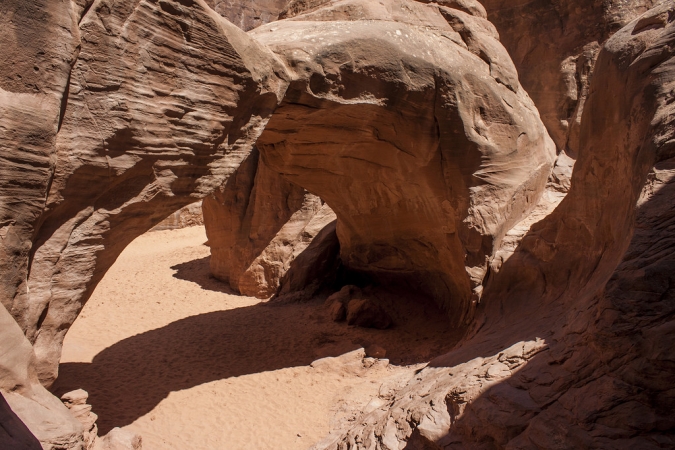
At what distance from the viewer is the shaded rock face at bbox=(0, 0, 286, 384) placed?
3805 millimetres

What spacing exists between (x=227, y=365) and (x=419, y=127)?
12.9ft

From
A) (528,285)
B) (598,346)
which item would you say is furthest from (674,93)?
(528,285)

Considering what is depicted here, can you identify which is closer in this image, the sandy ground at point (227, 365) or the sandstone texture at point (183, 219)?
the sandy ground at point (227, 365)

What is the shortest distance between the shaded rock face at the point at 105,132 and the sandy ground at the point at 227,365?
1579mm

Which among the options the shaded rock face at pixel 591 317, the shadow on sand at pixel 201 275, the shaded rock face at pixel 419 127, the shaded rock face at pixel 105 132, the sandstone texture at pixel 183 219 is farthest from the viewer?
the sandstone texture at pixel 183 219

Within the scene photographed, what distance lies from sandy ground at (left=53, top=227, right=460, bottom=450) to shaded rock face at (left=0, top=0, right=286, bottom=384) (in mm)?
1579

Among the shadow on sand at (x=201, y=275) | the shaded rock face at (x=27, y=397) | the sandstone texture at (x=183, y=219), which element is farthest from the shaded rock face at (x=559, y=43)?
the sandstone texture at (x=183, y=219)

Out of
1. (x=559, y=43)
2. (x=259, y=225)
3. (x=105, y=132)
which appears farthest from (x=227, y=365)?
(x=559, y=43)

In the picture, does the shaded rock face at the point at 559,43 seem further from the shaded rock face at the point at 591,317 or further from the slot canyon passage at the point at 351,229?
the shaded rock face at the point at 591,317

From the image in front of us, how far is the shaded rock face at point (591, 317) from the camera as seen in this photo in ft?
10.2

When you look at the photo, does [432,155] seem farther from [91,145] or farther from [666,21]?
[91,145]

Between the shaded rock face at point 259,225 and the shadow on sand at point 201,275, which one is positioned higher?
the shaded rock face at point 259,225

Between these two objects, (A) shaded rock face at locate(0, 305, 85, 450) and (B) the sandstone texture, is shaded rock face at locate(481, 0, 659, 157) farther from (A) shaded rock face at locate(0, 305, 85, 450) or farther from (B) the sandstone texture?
(B) the sandstone texture

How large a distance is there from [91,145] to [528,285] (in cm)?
460
